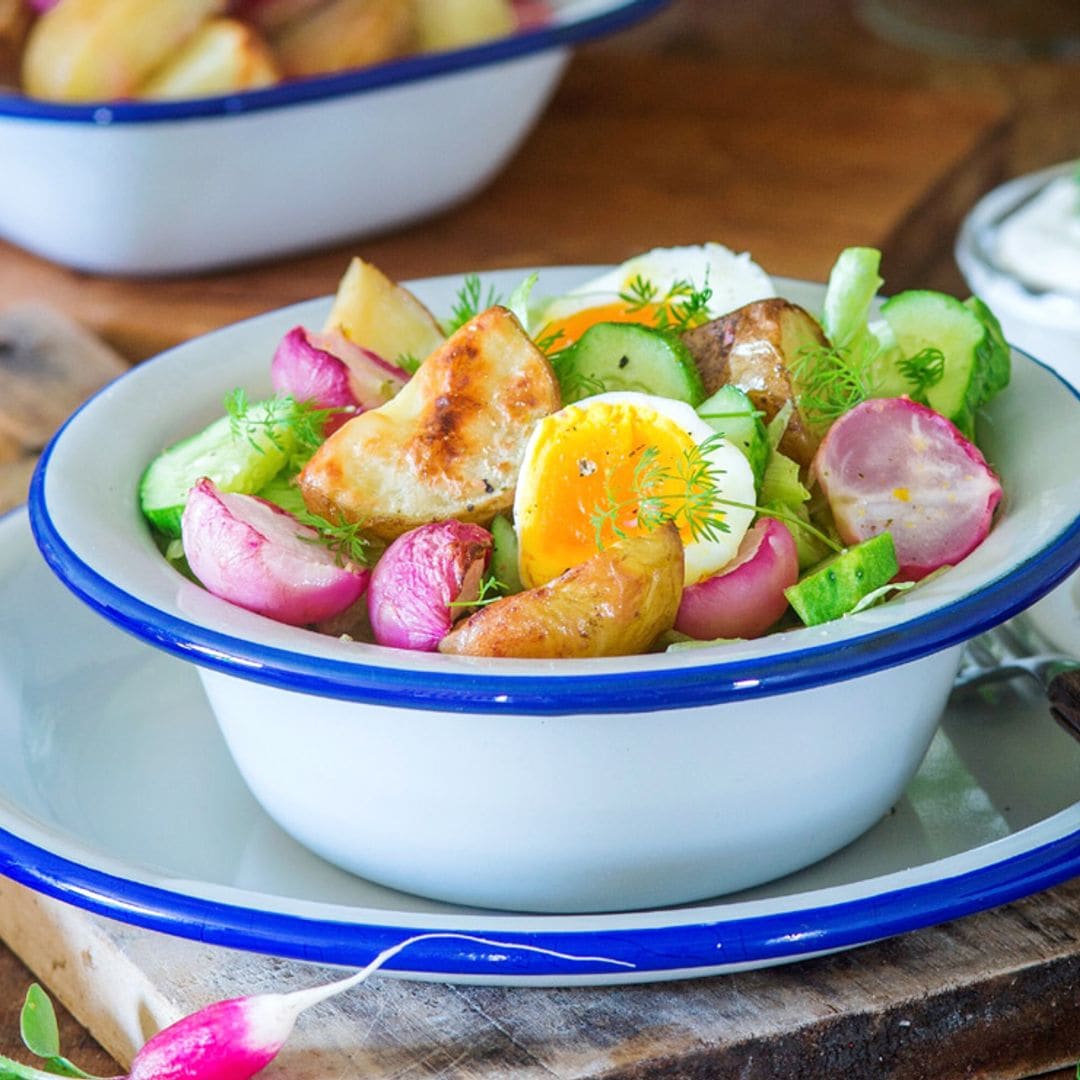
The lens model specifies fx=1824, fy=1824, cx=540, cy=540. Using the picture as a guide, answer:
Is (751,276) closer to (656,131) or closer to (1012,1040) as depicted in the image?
(1012,1040)

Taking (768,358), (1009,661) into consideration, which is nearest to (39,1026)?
(768,358)

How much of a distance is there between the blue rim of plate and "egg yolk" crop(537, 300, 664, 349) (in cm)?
29

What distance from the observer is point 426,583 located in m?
0.80

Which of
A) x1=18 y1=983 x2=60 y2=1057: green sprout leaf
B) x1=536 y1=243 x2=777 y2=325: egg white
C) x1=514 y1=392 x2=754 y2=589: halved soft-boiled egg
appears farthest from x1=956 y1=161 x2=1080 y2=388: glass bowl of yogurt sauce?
x1=18 y1=983 x2=60 y2=1057: green sprout leaf

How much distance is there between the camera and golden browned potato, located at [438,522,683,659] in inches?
30.0

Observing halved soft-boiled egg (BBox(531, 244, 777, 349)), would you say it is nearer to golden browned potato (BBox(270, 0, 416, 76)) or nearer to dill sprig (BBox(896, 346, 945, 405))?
dill sprig (BBox(896, 346, 945, 405))

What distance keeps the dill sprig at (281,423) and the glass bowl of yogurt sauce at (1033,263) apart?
0.85m

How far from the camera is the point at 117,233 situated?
66.2 inches

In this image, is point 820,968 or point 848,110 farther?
point 848,110

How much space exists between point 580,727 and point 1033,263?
103cm

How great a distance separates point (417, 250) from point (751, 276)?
805 mm

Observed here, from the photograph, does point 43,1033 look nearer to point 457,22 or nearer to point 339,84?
point 339,84

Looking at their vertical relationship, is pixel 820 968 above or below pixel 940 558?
below

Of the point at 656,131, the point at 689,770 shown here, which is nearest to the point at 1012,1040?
the point at 689,770
